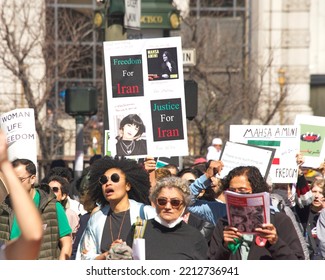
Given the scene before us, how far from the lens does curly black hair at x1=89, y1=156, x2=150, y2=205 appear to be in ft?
28.5

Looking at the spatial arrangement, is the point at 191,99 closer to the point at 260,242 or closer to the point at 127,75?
the point at 127,75

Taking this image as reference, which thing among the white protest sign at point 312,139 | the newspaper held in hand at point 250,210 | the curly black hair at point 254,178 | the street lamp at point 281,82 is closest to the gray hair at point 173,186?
the newspaper held in hand at point 250,210

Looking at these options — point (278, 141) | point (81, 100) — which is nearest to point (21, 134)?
point (278, 141)

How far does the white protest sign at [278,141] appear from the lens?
39.9 feet

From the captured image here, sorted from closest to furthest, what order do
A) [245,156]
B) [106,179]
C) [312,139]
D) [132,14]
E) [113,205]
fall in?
[113,205]
[106,179]
[245,156]
[312,139]
[132,14]

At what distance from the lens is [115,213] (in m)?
8.34

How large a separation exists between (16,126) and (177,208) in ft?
14.8

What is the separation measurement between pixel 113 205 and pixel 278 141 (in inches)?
178

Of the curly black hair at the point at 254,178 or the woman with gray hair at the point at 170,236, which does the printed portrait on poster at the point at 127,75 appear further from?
the woman with gray hair at the point at 170,236

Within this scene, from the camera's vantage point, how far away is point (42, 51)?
2614 centimetres

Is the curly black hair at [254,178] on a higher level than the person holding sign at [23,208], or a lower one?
lower

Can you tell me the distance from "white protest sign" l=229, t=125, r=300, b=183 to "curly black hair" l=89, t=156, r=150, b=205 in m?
3.43

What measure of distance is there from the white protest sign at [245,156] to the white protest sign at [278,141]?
24.2 inches
